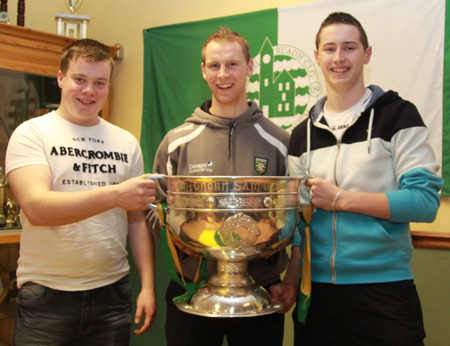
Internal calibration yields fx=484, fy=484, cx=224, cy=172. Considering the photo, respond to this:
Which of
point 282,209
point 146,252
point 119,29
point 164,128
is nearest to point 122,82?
point 119,29

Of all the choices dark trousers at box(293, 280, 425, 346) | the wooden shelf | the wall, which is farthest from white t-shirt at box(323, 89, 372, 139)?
the wall

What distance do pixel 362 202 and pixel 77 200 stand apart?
2.41 ft

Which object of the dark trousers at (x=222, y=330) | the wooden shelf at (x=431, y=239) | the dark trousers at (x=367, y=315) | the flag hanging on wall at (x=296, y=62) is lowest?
the dark trousers at (x=222, y=330)

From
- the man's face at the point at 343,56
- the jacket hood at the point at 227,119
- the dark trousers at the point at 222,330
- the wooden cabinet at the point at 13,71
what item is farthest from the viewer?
the wooden cabinet at the point at 13,71

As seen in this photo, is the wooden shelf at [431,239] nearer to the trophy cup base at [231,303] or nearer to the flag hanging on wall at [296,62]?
the flag hanging on wall at [296,62]

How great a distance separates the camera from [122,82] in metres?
3.54

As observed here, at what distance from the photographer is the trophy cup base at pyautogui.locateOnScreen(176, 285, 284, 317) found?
1148mm

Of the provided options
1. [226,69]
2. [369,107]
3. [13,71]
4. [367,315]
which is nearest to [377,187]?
[369,107]

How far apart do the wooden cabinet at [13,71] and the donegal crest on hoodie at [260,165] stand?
1792mm

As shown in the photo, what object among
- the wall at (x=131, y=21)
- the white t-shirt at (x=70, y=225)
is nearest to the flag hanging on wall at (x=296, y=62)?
the wall at (x=131, y=21)

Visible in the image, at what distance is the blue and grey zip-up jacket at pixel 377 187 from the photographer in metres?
1.21

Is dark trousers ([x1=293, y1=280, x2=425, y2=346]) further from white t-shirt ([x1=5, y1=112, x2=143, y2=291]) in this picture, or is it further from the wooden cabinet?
the wooden cabinet

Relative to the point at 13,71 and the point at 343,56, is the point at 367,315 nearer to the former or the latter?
the point at 343,56

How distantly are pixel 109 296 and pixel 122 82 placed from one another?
92.6 inches
